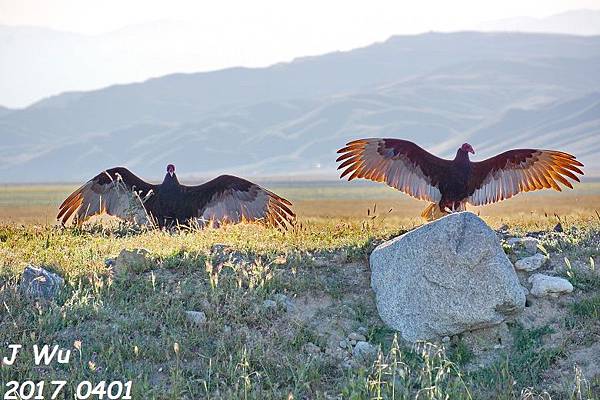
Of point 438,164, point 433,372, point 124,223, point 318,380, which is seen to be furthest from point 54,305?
point 438,164

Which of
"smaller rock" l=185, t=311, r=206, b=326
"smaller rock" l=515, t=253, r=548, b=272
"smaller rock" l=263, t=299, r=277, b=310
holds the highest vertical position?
"smaller rock" l=515, t=253, r=548, b=272

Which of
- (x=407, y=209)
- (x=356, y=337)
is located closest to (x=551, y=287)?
(x=356, y=337)

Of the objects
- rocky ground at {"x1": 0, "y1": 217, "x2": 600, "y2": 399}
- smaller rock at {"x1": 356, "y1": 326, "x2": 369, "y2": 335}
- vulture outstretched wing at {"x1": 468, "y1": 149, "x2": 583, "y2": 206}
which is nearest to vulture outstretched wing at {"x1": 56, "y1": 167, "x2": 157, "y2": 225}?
rocky ground at {"x1": 0, "y1": 217, "x2": 600, "y2": 399}

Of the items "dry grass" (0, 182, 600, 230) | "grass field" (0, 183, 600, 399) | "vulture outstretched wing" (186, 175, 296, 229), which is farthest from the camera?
"dry grass" (0, 182, 600, 230)

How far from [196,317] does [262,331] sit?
2.09 ft

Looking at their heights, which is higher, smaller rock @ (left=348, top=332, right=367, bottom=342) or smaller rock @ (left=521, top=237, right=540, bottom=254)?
smaller rock @ (left=521, top=237, right=540, bottom=254)

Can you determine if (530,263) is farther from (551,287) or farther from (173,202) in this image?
(173,202)

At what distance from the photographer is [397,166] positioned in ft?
44.1

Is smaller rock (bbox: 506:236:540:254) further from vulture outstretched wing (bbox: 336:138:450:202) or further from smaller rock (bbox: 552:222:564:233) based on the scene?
vulture outstretched wing (bbox: 336:138:450:202)

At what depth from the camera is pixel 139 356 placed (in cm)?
850

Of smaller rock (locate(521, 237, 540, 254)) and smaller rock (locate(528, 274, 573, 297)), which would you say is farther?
smaller rock (locate(521, 237, 540, 254))

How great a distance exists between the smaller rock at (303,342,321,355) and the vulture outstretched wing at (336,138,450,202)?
4.88 meters

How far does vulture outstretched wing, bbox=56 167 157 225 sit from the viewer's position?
14.1 m

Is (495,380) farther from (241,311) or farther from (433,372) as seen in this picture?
(241,311)
